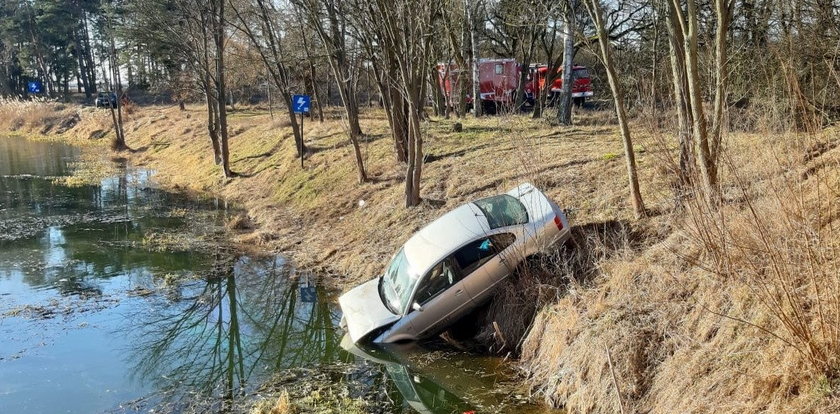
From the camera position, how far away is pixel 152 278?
14250 millimetres

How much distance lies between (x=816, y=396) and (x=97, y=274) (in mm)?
14020

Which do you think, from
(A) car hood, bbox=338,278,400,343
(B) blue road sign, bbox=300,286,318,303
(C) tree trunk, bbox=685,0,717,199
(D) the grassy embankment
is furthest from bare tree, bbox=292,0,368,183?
(C) tree trunk, bbox=685,0,717,199

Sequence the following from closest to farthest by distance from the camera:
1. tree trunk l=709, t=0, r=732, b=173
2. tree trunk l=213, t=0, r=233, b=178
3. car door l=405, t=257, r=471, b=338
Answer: tree trunk l=709, t=0, r=732, b=173, car door l=405, t=257, r=471, b=338, tree trunk l=213, t=0, r=233, b=178

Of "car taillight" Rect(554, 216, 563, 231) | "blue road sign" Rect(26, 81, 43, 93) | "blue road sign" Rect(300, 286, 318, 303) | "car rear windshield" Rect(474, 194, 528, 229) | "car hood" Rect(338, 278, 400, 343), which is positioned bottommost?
"blue road sign" Rect(300, 286, 318, 303)

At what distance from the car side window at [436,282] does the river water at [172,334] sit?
0.85m

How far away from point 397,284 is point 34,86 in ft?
228

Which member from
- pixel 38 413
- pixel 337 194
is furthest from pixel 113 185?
pixel 38 413

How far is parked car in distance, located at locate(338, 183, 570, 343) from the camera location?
9.47 metres

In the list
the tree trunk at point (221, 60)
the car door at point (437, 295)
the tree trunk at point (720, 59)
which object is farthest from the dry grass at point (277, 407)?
the tree trunk at point (221, 60)

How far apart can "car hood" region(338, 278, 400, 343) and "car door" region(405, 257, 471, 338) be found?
1.14ft

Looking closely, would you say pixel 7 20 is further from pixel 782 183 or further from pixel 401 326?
pixel 782 183

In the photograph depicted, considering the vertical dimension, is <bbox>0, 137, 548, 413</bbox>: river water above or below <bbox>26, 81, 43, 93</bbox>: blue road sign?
below

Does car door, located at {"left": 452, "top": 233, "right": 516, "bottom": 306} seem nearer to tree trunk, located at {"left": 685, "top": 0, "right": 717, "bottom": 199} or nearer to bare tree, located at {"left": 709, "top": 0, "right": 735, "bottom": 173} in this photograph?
tree trunk, located at {"left": 685, "top": 0, "right": 717, "bottom": 199}

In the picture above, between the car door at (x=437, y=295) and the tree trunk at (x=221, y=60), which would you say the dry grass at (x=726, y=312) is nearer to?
the car door at (x=437, y=295)
